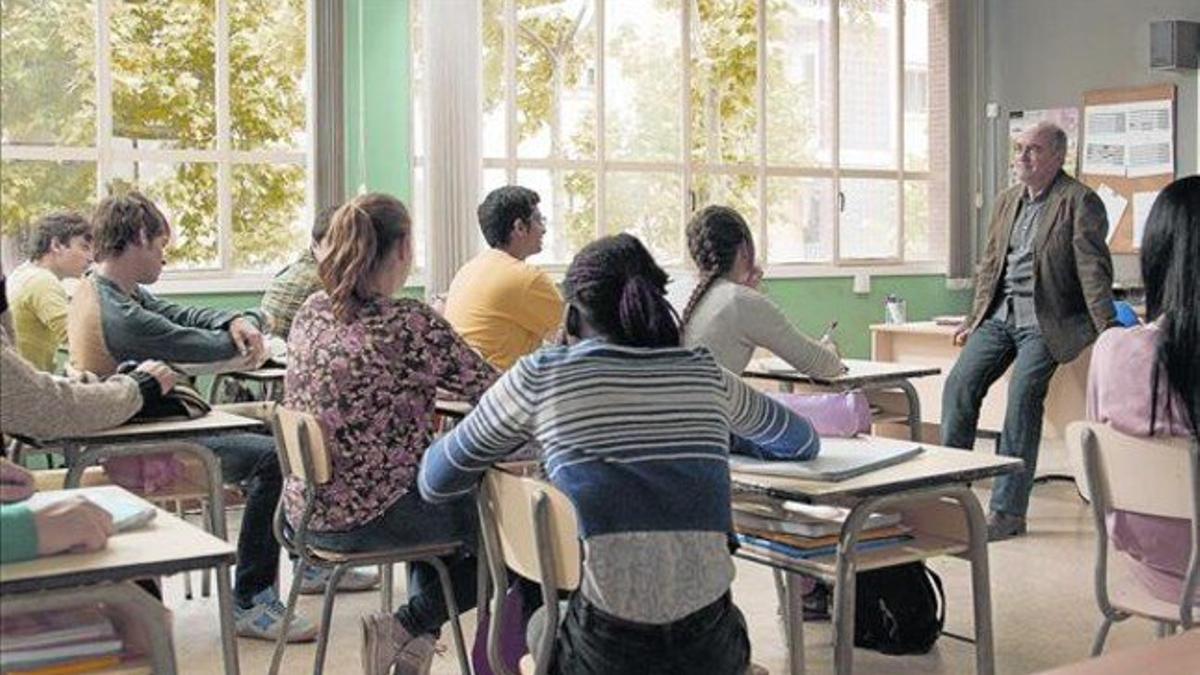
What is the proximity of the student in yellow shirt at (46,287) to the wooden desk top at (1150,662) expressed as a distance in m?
4.04

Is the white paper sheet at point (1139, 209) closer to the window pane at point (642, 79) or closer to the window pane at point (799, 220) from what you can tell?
the window pane at point (799, 220)

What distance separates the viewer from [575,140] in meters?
7.89

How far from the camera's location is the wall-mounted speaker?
7.94 meters

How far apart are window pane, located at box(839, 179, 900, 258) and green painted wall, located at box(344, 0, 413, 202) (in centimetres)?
328

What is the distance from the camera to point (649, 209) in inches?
324

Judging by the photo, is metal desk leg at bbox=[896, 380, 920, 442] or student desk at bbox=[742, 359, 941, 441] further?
metal desk leg at bbox=[896, 380, 920, 442]

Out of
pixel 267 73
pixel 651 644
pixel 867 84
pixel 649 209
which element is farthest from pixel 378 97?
pixel 651 644

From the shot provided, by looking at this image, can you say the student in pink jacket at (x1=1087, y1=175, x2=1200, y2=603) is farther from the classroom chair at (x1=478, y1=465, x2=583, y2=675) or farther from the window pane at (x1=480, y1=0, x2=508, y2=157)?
the window pane at (x1=480, y1=0, x2=508, y2=157)

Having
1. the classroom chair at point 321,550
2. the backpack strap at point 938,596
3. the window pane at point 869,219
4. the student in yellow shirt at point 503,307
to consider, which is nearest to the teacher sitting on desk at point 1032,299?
the backpack strap at point 938,596

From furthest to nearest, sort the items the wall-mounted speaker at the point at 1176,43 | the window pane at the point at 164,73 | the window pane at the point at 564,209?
the wall-mounted speaker at the point at 1176,43 → the window pane at the point at 564,209 → the window pane at the point at 164,73

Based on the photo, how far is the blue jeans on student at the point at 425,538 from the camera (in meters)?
3.23

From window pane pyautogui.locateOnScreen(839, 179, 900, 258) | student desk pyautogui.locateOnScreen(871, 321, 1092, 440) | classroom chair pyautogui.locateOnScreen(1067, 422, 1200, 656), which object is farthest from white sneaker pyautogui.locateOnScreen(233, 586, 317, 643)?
window pane pyautogui.locateOnScreen(839, 179, 900, 258)

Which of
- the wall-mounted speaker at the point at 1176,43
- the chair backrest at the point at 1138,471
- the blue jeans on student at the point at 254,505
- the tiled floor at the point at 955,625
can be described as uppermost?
the wall-mounted speaker at the point at 1176,43

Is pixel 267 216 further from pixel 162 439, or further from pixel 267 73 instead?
pixel 162 439
